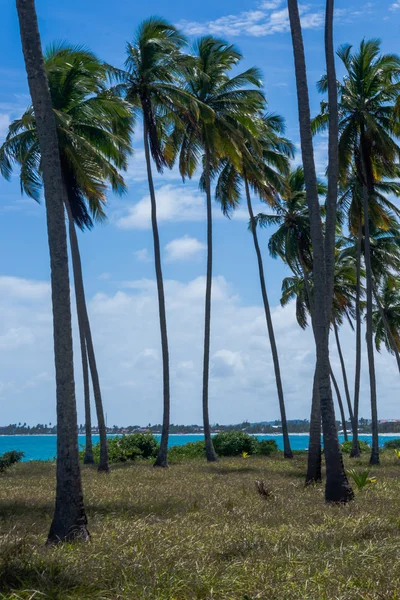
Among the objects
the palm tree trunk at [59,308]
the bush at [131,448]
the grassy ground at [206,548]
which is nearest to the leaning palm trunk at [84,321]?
the bush at [131,448]

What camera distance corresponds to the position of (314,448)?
733 inches

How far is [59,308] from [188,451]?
23519 mm

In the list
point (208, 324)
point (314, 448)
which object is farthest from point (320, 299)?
point (208, 324)

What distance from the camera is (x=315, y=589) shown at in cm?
649

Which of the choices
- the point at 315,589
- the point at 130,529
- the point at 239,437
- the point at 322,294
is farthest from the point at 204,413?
the point at 315,589

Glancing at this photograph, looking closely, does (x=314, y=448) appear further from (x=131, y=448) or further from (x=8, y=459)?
(x=131, y=448)

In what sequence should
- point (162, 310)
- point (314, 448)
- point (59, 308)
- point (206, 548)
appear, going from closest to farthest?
1. point (206, 548)
2. point (59, 308)
3. point (314, 448)
4. point (162, 310)

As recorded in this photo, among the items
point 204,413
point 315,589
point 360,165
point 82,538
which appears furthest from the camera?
point 204,413

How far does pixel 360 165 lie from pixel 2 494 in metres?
18.0

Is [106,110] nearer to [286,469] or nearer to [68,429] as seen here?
[286,469]

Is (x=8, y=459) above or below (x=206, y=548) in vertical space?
above

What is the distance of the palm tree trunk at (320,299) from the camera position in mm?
14062

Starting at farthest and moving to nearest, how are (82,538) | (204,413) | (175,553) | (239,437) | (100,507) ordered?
(239,437), (204,413), (100,507), (82,538), (175,553)

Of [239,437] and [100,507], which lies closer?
[100,507]
